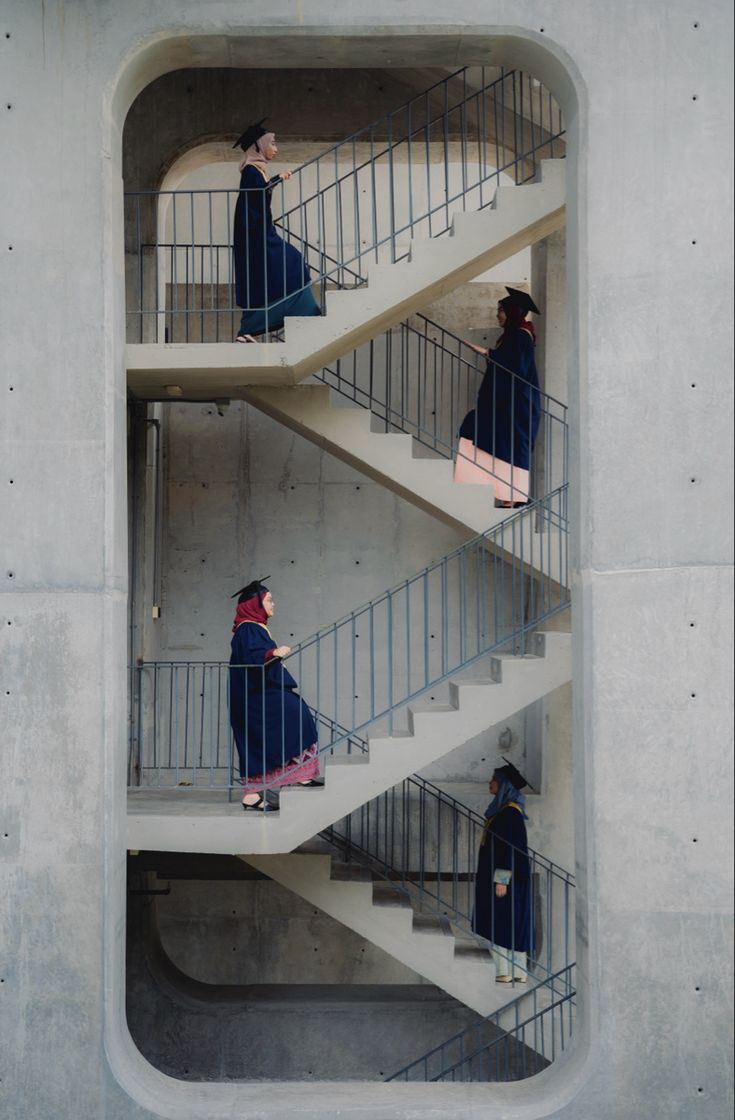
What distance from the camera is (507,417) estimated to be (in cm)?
1217

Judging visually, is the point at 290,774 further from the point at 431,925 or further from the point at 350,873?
the point at 431,925

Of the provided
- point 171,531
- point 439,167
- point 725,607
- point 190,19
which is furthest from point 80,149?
point 439,167

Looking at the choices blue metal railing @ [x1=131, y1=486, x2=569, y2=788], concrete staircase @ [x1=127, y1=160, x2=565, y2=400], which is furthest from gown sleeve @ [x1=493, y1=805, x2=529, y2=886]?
concrete staircase @ [x1=127, y1=160, x2=565, y2=400]

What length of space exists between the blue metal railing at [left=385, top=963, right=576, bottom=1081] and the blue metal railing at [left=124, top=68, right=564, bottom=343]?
580cm

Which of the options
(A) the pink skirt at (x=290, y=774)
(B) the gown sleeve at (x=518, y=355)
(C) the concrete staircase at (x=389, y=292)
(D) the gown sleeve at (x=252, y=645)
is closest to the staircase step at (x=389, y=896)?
(A) the pink skirt at (x=290, y=774)

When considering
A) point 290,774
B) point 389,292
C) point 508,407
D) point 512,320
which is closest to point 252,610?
point 290,774

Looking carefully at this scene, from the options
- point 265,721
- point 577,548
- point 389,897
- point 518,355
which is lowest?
point 389,897

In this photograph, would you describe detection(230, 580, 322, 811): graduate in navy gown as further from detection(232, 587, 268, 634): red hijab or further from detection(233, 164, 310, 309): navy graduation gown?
detection(233, 164, 310, 309): navy graduation gown

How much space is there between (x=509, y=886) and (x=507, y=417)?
12.7 ft

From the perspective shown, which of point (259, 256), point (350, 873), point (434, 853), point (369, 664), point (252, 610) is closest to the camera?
point (252, 610)

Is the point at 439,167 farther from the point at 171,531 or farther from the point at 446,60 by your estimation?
the point at 446,60

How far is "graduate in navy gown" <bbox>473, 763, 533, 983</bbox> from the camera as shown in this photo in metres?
11.7

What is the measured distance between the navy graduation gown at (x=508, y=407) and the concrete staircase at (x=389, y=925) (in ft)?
12.0

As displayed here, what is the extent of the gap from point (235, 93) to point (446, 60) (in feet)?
14.9
